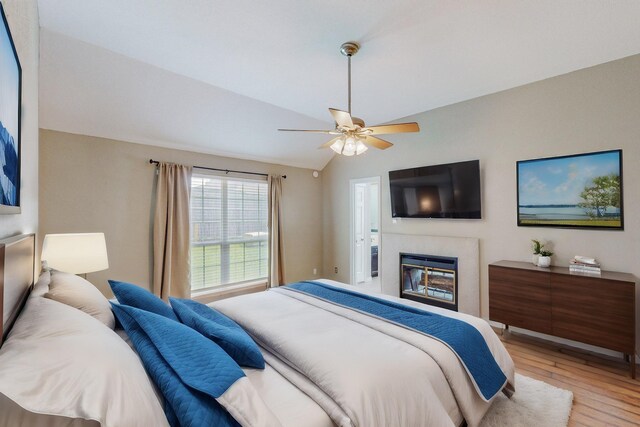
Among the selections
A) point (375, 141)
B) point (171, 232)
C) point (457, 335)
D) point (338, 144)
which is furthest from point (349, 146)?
point (171, 232)

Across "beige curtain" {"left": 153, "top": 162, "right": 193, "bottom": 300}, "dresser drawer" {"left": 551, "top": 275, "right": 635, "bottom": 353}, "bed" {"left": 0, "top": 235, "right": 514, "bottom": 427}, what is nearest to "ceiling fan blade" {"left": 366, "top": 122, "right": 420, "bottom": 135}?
"bed" {"left": 0, "top": 235, "right": 514, "bottom": 427}

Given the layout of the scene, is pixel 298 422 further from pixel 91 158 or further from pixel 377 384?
pixel 91 158

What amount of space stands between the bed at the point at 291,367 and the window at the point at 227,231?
2.41 metres

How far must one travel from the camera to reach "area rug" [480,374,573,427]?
6.53 feet

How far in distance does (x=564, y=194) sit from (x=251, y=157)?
165 inches

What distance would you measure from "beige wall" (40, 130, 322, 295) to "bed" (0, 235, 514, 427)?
222cm

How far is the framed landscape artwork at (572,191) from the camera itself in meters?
2.91

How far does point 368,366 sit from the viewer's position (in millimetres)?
1397

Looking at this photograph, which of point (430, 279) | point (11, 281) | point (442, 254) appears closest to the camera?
point (11, 281)

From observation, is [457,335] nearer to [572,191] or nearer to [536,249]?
[536,249]

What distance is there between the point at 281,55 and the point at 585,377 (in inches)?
153

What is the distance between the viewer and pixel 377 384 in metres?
1.32

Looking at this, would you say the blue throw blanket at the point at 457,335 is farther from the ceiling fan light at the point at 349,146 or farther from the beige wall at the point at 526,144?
the beige wall at the point at 526,144

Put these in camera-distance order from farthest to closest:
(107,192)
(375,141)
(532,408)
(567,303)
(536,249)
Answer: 1. (107,192)
2. (536,249)
3. (567,303)
4. (375,141)
5. (532,408)
